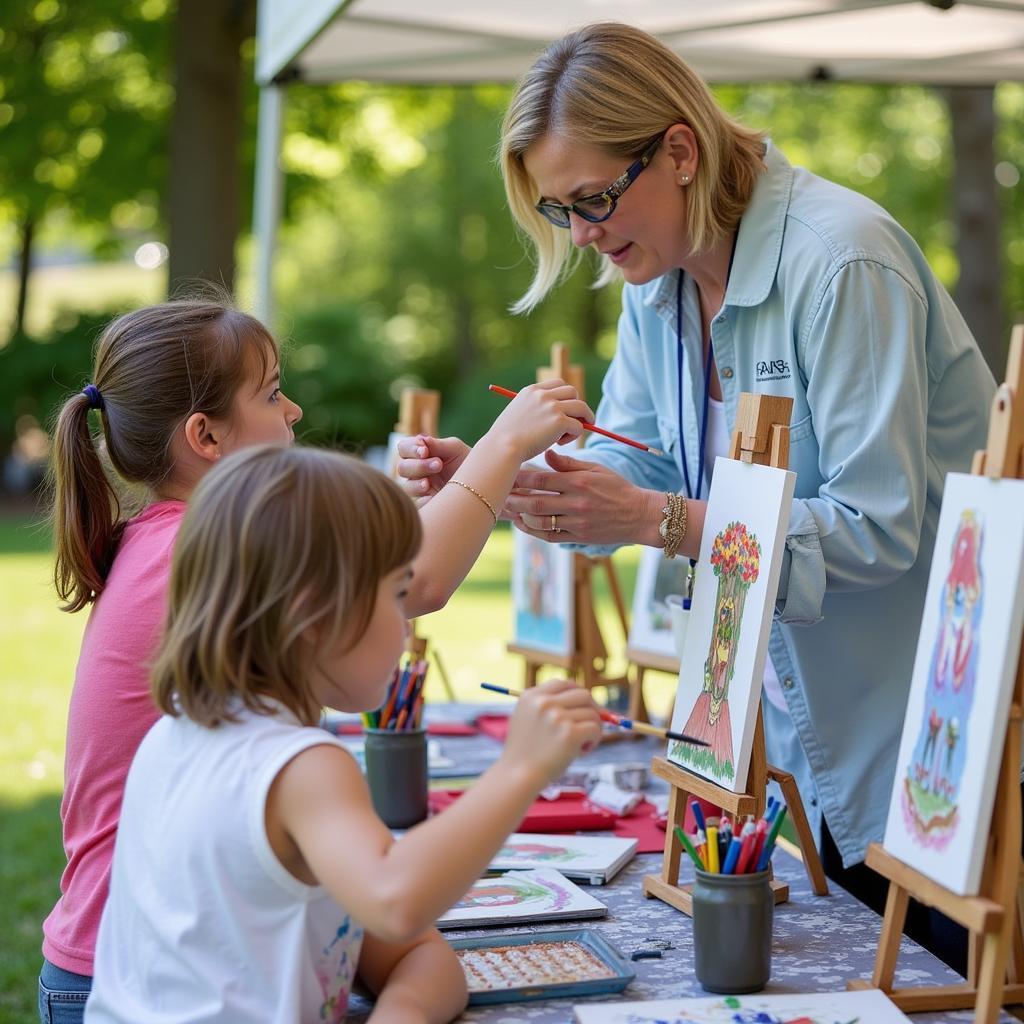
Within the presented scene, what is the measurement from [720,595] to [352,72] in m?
3.47

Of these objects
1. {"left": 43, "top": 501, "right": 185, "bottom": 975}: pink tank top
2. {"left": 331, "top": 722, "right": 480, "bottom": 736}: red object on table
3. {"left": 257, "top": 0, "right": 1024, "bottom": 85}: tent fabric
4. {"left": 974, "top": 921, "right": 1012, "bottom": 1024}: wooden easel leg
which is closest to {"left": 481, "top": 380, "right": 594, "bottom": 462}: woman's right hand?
{"left": 43, "top": 501, "right": 185, "bottom": 975}: pink tank top

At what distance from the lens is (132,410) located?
2.00m

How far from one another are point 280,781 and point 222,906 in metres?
0.15

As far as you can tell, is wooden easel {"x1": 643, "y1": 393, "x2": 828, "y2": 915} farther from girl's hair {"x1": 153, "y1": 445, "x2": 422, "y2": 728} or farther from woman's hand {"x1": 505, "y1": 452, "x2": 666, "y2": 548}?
girl's hair {"x1": 153, "y1": 445, "x2": 422, "y2": 728}

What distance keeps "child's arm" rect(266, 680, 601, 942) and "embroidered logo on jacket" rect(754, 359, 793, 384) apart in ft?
2.97

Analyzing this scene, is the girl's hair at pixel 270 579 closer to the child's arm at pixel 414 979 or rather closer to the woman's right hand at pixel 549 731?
the woman's right hand at pixel 549 731

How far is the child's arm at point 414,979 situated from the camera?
1.49 metres

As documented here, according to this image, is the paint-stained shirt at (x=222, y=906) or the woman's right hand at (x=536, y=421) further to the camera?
the woman's right hand at (x=536, y=421)

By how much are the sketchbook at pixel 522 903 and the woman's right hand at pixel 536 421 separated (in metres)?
0.64

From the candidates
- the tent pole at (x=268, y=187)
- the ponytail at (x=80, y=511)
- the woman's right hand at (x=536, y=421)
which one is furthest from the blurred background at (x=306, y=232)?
the woman's right hand at (x=536, y=421)

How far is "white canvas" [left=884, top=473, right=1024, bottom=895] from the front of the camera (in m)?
1.42

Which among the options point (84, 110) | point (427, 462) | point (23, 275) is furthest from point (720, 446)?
point (23, 275)

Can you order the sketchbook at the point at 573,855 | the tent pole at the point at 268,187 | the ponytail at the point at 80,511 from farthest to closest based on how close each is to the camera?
1. the tent pole at the point at 268,187
2. the sketchbook at the point at 573,855
3. the ponytail at the point at 80,511

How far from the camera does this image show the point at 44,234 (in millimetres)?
16078
